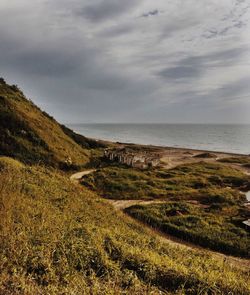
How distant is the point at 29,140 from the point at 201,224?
27.6 m

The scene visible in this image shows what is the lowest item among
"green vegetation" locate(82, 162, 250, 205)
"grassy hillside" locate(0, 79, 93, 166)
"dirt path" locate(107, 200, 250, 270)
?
"dirt path" locate(107, 200, 250, 270)

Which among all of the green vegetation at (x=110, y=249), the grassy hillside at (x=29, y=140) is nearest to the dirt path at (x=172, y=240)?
the green vegetation at (x=110, y=249)

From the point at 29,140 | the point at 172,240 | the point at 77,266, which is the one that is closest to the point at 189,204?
the point at 172,240

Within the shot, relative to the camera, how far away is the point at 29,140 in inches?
1599

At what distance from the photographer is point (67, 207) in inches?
630

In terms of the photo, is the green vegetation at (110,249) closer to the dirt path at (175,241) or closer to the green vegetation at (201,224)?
the green vegetation at (201,224)

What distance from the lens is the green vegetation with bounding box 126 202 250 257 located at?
19.0m

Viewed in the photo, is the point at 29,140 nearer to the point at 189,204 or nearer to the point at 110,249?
the point at 189,204

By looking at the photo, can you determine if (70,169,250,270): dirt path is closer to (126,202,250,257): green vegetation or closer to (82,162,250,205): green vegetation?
(126,202,250,257): green vegetation

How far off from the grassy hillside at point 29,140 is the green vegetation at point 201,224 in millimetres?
17984

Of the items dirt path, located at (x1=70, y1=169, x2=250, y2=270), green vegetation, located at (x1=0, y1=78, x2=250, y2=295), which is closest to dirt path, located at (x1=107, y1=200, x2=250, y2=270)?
dirt path, located at (x1=70, y1=169, x2=250, y2=270)

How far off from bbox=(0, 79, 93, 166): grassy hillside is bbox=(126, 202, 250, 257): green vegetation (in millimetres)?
17984

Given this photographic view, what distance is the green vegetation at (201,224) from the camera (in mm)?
19023

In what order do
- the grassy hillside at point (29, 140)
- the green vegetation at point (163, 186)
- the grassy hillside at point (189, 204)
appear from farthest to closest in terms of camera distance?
the grassy hillside at point (29, 140), the green vegetation at point (163, 186), the grassy hillside at point (189, 204)
